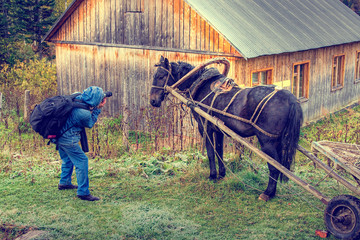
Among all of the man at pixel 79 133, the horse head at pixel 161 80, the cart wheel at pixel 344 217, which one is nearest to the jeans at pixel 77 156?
the man at pixel 79 133

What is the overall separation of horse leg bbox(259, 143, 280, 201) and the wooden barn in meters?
3.91

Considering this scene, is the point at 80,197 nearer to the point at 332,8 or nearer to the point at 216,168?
the point at 216,168

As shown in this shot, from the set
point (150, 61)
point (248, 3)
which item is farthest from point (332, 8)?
point (150, 61)

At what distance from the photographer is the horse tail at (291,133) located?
18.6 feet

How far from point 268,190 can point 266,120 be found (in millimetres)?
1203

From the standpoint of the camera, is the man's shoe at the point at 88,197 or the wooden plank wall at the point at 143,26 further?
the wooden plank wall at the point at 143,26

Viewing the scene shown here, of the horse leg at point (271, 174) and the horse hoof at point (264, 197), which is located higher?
the horse leg at point (271, 174)

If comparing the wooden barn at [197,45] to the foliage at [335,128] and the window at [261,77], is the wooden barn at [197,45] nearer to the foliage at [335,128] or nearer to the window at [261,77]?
the window at [261,77]

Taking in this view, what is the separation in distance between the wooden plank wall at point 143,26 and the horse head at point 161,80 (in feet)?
12.6

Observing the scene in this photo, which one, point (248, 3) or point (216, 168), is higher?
point (248, 3)

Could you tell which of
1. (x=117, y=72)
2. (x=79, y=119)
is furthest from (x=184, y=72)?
(x=117, y=72)

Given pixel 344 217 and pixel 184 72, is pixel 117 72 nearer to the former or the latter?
pixel 184 72

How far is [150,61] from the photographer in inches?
488

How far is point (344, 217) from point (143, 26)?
363 inches
